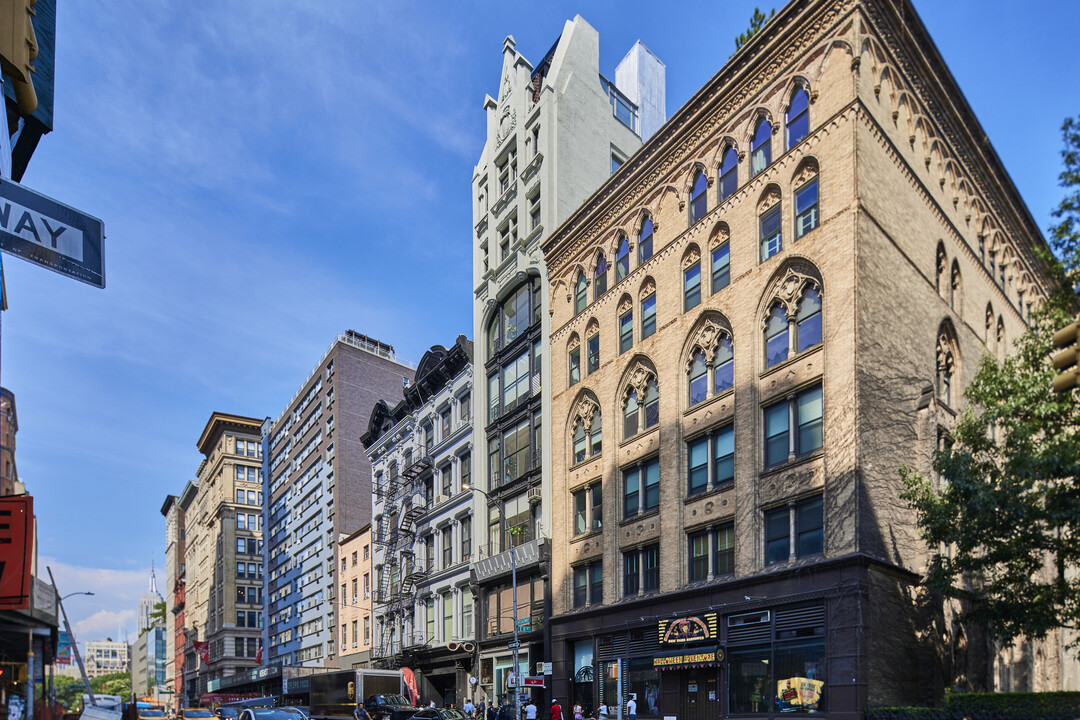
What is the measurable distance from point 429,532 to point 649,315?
25379 millimetres

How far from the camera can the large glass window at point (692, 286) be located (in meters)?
35.9

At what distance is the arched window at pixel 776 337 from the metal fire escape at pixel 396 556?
103 feet

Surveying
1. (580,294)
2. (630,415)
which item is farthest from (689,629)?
(580,294)

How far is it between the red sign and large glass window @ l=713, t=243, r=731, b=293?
24.5 meters

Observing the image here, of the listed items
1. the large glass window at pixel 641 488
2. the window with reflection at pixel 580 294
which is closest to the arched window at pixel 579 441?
the large glass window at pixel 641 488

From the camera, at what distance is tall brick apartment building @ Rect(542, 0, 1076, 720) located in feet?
91.6

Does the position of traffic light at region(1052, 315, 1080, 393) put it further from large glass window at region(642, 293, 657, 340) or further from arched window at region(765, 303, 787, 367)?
large glass window at region(642, 293, 657, 340)

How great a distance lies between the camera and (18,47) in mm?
13961

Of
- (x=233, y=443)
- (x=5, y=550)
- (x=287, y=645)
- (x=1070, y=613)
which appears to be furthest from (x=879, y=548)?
(x=233, y=443)

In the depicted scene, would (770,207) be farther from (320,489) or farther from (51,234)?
(320,489)

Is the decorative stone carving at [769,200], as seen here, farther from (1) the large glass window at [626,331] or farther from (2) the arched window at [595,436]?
(2) the arched window at [595,436]

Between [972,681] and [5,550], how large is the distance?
29792 mm

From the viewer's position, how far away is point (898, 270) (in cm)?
3067

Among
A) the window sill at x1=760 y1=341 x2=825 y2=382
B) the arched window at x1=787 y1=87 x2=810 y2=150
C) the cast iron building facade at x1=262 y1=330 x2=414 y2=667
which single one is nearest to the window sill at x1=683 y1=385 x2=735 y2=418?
the window sill at x1=760 y1=341 x2=825 y2=382
